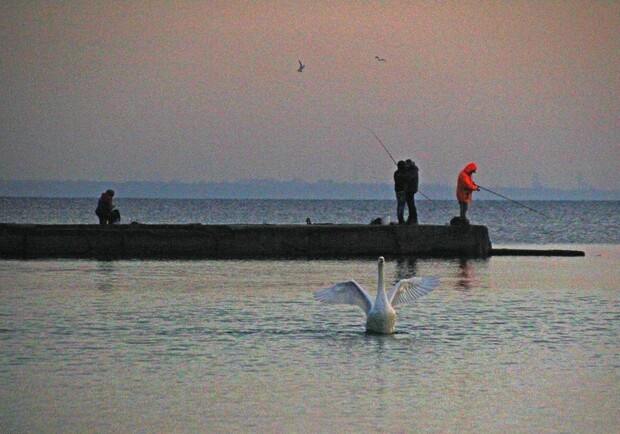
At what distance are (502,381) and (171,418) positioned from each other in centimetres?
356

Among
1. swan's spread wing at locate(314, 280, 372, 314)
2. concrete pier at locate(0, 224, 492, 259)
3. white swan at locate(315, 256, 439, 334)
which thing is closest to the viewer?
white swan at locate(315, 256, 439, 334)

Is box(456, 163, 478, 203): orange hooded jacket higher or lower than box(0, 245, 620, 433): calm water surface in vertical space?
higher

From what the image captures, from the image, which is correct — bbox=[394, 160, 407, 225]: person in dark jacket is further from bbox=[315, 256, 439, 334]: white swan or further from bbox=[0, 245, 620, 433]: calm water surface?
bbox=[315, 256, 439, 334]: white swan

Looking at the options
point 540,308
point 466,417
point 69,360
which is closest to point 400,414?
point 466,417

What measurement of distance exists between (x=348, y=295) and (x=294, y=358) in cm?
248

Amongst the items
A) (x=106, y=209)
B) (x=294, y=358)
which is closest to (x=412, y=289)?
(x=294, y=358)

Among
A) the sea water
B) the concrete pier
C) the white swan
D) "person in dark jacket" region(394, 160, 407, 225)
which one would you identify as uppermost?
"person in dark jacket" region(394, 160, 407, 225)

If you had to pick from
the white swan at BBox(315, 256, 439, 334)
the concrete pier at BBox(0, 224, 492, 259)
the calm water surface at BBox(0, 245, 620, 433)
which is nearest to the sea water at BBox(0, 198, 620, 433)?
the calm water surface at BBox(0, 245, 620, 433)

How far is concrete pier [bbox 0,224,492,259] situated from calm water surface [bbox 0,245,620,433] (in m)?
5.93

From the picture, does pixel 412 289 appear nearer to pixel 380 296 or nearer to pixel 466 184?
pixel 380 296

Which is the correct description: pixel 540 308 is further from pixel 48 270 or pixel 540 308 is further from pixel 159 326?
pixel 48 270

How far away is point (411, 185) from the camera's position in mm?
29391

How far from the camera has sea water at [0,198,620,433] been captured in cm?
1020

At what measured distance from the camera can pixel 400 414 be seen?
1030cm
